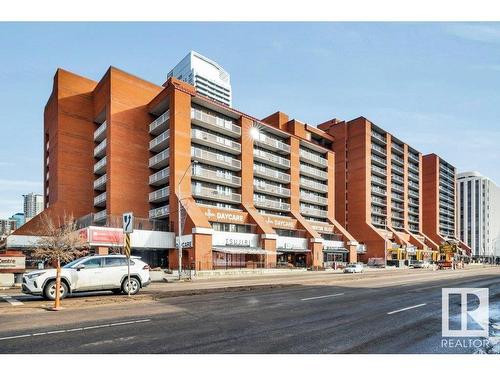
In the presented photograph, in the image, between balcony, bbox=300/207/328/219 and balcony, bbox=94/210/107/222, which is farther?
balcony, bbox=300/207/328/219

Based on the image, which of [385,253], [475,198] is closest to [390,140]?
[385,253]

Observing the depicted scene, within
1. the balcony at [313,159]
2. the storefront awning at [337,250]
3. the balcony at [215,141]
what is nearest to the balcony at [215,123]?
the balcony at [215,141]

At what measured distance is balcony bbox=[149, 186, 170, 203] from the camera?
48.1 m

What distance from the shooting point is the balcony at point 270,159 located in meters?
59.8

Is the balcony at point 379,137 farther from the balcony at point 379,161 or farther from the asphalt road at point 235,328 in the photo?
the asphalt road at point 235,328

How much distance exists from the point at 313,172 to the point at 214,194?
26.1m

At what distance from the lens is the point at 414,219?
A: 101688 millimetres

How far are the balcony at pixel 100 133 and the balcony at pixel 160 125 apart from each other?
5825mm

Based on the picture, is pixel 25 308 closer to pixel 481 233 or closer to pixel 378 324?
pixel 378 324

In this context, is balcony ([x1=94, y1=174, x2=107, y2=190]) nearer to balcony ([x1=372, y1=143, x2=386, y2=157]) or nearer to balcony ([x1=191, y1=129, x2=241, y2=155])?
balcony ([x1=191, y1=129, x2=241, y2=155])

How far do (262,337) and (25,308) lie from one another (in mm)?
8303

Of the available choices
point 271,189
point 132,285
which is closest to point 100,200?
point 271,189

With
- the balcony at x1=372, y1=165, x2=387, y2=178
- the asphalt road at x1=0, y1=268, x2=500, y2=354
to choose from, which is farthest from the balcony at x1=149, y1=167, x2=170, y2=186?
the balcony at x1=372, y1=165, x2=387, y2=178

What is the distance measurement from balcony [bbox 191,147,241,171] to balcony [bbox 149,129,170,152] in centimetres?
351
